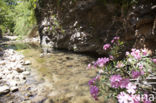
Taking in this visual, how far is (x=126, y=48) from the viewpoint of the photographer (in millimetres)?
3826

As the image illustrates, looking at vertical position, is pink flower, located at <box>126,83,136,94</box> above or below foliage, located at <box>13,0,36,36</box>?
below

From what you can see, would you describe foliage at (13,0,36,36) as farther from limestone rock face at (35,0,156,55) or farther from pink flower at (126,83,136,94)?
pink flower at (126,83,136,94)

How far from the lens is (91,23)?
5.31 metres

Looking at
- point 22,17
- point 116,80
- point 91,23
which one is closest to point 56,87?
point 116,80

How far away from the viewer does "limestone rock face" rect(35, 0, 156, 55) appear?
334cm

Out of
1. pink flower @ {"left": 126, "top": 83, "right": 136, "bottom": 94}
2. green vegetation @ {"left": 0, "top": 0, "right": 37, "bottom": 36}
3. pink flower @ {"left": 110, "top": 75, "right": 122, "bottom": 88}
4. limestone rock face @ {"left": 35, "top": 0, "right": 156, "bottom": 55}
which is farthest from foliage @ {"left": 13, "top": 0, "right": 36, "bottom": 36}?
pink flower @ {"left": 126, "top": 83, "right": 136, "bottom": 94}

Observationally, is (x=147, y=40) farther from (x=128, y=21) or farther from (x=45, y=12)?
(x=45, y=12)

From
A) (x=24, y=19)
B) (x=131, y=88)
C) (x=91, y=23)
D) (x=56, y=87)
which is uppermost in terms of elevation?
(x=24, y=19)

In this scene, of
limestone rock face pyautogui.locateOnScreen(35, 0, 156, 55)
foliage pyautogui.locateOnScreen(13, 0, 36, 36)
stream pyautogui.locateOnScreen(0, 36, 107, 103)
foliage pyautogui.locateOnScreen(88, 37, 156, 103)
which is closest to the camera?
foliage pyautogui.locateOnScreen(88, 37, 156, 103)

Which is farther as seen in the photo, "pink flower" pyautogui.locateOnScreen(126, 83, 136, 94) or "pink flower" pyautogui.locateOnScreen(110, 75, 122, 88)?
"pink flower" pyautogui.locateOnScreen(110, 75, 122, 88)

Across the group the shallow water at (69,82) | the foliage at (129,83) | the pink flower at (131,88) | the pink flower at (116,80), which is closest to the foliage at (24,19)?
the shallow water at (69,82)

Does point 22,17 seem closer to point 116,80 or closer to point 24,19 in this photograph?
point 24,19

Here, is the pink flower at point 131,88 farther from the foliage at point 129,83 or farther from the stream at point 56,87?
the stream at point 56,87

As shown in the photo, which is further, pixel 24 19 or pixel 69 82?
pixel 24 19
